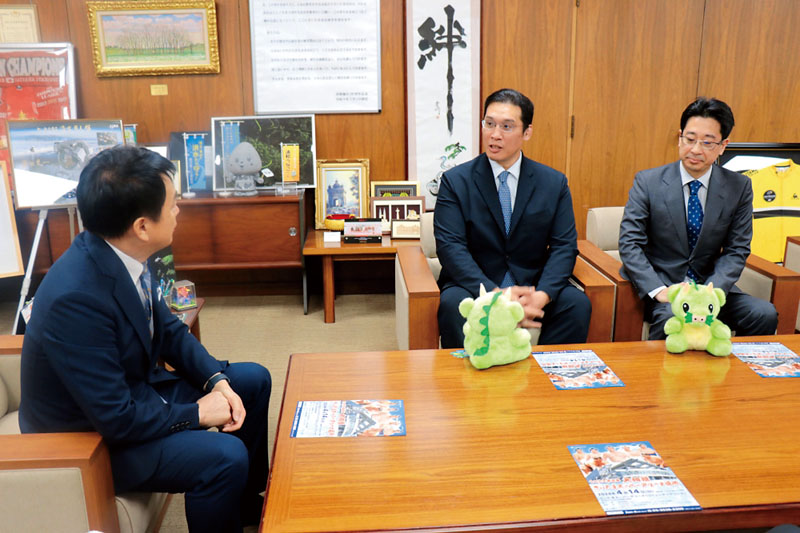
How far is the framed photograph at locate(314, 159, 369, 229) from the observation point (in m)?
4.18

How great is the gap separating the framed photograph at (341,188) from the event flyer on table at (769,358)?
267 cm

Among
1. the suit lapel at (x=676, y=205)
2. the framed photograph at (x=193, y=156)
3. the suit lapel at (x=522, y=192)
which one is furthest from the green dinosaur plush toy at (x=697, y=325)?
the framed photograph at (x=193, y=156)

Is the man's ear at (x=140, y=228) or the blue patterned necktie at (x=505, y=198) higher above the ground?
the man's ear at (x=140, y=228)

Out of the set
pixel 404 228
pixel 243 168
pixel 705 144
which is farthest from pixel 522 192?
pixel 243 168

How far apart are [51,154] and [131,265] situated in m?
2.08

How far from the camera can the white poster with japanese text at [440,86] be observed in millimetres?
4035

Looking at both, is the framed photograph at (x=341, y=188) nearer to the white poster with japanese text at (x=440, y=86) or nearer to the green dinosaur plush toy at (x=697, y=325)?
the white poster with japanese text at (x=440, y=86)

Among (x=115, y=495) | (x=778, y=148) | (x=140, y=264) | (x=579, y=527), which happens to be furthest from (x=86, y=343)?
(x=778, y=148)

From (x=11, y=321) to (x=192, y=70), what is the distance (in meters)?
1.99

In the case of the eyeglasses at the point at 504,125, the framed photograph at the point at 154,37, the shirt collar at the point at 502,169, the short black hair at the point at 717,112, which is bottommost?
the shirt collar at the point at 502,169

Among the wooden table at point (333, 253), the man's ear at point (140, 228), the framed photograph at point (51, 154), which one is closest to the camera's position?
the man's ear at point (140, 228)

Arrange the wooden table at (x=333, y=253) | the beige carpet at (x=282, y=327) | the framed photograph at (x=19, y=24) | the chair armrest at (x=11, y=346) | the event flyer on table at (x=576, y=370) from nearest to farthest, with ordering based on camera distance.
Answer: the event flyer on table at (x=576, y=370) → the chair armrest at (x=11, y=346) → the beige carpet at (x=282, y=327) → the wooden table at (x=333, y=253) → the framed photograph at (x=19, y=24)

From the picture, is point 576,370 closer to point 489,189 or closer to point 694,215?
point 489,189

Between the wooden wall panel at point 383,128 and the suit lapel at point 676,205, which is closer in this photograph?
the suit lapel at point 676,205
